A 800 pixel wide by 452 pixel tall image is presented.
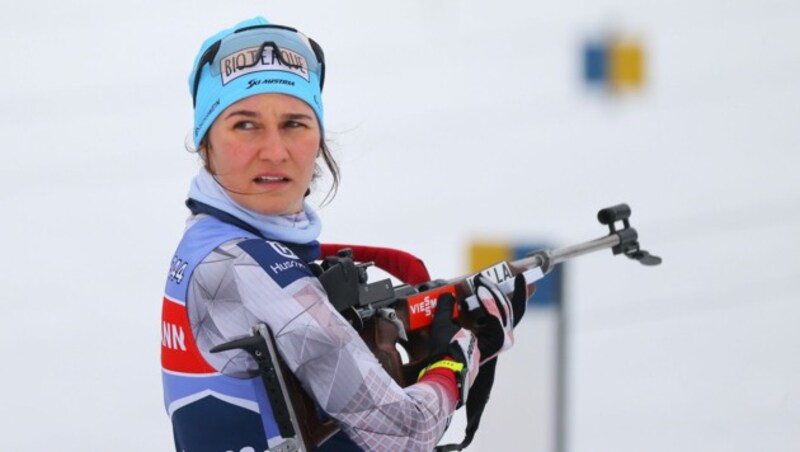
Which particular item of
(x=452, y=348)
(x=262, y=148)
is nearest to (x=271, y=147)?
(x=262, y=148)

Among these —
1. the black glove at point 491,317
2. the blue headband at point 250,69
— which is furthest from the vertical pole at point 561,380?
the blue headband at point 250,69

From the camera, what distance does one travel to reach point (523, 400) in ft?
10.0

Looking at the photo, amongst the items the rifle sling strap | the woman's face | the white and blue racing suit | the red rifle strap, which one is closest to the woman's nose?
the woman's face

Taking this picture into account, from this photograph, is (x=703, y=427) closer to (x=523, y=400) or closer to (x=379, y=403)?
(x=523, y=400)

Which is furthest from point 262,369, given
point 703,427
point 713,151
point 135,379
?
point 713,151

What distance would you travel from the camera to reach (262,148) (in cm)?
183

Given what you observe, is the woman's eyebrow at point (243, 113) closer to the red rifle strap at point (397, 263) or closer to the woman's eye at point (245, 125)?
the woman's eye at point (245, 125)

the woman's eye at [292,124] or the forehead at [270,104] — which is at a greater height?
the forehead at [270,104]

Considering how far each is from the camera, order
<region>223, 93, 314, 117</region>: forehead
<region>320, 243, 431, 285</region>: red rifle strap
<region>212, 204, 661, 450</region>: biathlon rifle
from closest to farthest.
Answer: <region>212, 204, 661, 450</region>: biathlon rifle, <region>223, 93, 314, 117</region>: forehead, <region>320, 243, 431, 285</region>: red rifle strap

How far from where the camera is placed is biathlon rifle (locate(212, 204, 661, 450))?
5.62ft

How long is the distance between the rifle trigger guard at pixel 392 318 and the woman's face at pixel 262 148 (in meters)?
Answer: 0.23

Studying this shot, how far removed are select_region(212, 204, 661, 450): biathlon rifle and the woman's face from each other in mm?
144

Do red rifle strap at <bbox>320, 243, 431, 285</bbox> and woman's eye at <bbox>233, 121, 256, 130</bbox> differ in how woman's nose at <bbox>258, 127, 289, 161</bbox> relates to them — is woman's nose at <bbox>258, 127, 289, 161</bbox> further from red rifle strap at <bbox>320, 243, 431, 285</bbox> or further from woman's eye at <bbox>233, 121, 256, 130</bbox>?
red rifle strap at <bbox>320, 243, 431, 285</bbox>

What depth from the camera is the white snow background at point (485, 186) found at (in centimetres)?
362
